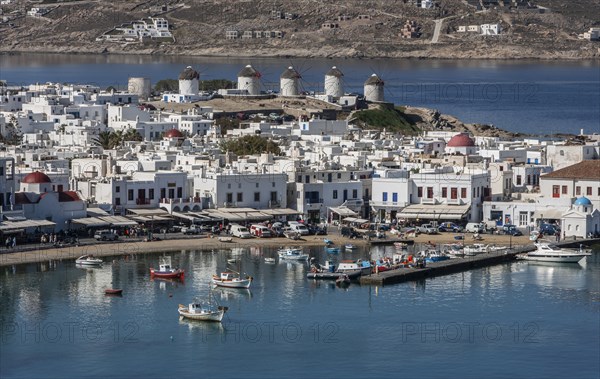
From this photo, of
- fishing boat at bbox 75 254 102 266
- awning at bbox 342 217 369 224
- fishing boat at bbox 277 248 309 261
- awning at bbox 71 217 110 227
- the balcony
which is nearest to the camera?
fishing boat at bbox 75 254 102 266

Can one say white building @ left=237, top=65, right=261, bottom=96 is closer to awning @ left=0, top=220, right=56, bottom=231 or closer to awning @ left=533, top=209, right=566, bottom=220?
awning @ left=533, top=209, right=566, bottom=220

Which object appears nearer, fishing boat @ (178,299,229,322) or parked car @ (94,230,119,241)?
fishing boat @ (178,299,229,322)

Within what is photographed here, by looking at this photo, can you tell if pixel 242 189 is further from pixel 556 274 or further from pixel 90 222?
pixel 556 274

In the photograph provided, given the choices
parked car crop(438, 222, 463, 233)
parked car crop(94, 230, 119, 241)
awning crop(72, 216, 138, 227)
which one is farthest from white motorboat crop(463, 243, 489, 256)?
parked car crop(94, 230, 119, 241)

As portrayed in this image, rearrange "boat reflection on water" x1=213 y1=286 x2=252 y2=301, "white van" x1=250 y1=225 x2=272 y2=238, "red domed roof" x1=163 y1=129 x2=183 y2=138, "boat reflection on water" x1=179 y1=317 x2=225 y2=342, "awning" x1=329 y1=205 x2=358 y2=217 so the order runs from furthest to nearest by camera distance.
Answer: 1. "red domed roof" x1=163 y1=129 x2=183 y2=138
2. "awning" x1=329 y1=205 x2=358 y2=217
3. "white van" x1=250 y1=225 x2=272 y2=238
4. "boat reflection on water" x1=213 y1=286 x2=252 y2=301
5. "boat reflection on water" x1=179 y1=317 x2=225 y2=342

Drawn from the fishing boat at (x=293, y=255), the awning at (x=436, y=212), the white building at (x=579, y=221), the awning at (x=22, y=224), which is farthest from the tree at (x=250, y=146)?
the fishing boat at (x=293, y=255)

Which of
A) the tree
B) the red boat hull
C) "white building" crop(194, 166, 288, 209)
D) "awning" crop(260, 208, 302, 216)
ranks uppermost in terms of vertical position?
the tree

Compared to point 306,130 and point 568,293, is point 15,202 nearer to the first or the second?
point 568,293
